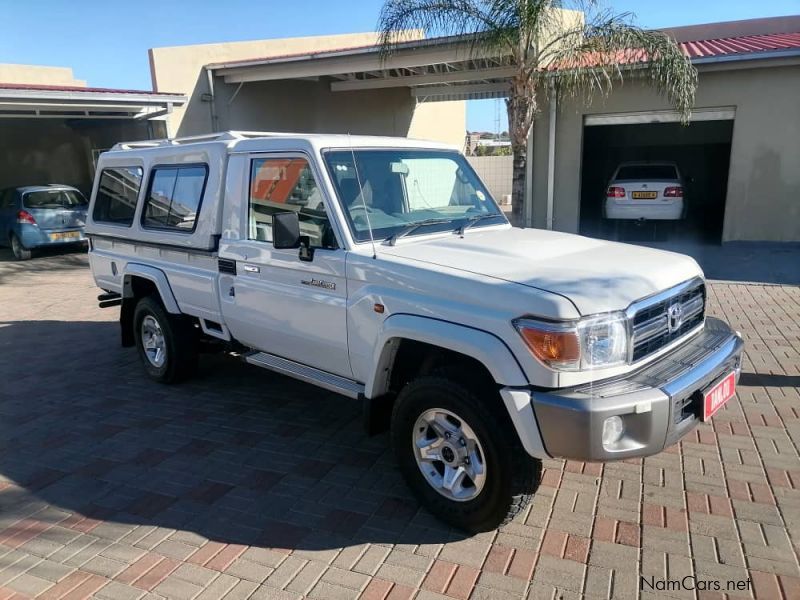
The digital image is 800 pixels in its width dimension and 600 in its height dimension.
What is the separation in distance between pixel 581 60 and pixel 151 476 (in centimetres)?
946

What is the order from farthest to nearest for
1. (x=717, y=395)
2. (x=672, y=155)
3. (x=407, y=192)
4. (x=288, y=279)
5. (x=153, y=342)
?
1. (x=672, y=155)
2. (x=153, y=342)
3. (x=407, y=192)
4. (x=288, y=279)
5. (x=717, y=395)

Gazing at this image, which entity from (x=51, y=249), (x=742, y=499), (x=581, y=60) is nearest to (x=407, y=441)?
(x=742, y=499)

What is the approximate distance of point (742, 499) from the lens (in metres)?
3.43

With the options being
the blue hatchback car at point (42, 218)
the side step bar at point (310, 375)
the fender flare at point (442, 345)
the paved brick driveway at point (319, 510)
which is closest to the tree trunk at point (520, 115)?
the paved brick driveway at point (319, 510)

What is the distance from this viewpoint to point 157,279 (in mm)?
5215

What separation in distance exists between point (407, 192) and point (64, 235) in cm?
1187

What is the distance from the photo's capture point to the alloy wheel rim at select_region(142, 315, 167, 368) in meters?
5.52

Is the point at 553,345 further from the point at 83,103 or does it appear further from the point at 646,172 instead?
the point at 83,103

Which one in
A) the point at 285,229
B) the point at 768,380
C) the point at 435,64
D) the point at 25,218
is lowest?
the point at 768,380

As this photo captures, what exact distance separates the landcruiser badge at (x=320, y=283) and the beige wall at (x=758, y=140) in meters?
10.8

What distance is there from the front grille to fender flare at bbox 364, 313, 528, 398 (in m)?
0.64

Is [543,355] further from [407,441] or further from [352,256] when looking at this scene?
[352,256]

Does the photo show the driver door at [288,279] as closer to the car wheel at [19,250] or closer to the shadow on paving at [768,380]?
the shadow on paving at [768,380]

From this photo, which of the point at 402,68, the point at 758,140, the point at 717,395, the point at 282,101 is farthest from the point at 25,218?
the point at 758,140
